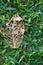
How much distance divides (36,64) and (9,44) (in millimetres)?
372

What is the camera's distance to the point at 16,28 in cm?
296

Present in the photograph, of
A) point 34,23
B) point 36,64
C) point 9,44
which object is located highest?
point 34,23

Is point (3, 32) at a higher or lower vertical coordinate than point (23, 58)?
higher

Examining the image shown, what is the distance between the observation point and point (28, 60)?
9.17 feet

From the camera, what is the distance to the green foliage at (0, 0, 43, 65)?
110 inches

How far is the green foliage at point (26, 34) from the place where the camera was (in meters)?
2.80

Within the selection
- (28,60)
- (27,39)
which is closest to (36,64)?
(28,60)

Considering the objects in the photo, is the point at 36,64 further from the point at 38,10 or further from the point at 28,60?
the point at 38,10

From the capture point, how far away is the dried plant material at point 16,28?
288 centimetres

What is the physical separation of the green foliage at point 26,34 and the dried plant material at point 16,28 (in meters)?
0.04

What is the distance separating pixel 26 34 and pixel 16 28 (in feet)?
0.45

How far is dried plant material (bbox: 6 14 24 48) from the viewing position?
288 centimetres

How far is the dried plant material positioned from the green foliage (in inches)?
1.6

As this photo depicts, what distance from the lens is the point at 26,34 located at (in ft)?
9.58
